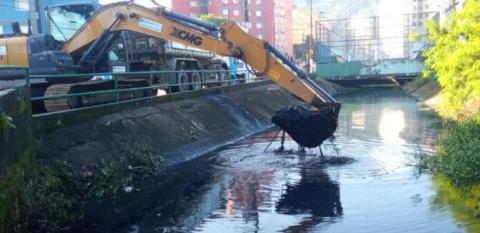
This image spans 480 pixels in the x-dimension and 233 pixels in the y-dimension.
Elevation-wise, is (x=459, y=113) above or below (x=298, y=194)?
above

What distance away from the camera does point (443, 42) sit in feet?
69.8

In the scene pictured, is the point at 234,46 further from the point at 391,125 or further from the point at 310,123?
the point at 391,125

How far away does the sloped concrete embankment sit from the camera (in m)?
10.5

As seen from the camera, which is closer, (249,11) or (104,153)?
(104,153)

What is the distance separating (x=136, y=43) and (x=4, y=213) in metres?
15.4

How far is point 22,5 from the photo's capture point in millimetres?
40781

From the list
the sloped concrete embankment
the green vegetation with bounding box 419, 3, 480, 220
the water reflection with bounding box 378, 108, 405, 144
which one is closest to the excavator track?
the sloped concrete embankment

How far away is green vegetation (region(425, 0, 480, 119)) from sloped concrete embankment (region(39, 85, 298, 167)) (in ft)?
24.5

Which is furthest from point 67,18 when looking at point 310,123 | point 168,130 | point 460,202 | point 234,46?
point 460,202

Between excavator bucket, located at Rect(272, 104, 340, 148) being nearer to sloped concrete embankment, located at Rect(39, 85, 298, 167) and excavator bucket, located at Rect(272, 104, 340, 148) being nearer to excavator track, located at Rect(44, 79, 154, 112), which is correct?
sloped concrete embankment, located at Rect(39, 85, 298, 167)

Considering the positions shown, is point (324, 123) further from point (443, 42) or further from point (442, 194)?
point (443, 42)

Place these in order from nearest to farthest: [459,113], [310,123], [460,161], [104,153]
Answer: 1. [460,161]
2. [104,153]
3. [310,123]
4. [459,113]

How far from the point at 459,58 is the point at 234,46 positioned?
9.29 m

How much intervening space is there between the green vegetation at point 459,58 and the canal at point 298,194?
4704 mm
